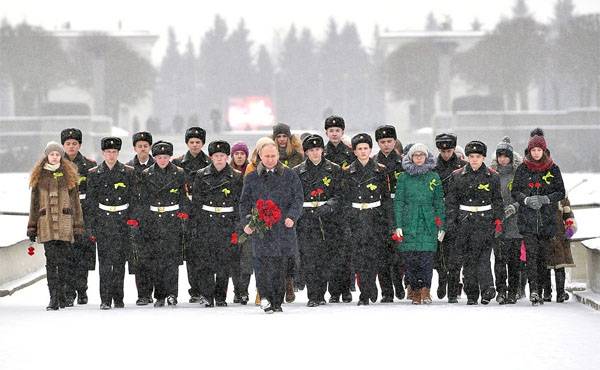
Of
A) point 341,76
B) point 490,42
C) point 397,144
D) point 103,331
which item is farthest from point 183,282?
point 341,76

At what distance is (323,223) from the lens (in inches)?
576

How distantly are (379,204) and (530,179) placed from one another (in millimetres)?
1463

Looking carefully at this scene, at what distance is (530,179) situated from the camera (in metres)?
14.3

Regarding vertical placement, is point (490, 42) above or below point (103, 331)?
above

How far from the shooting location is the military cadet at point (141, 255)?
14391 mm

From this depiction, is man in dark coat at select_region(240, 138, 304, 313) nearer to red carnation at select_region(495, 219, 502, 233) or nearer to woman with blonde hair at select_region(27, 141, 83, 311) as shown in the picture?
woman with blonde hair at select_region(27, 141, 83, 311)

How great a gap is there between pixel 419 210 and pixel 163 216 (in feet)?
8.00

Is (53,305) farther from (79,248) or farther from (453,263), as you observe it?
(453,263)

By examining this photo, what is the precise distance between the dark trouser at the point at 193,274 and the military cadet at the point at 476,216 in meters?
2.45

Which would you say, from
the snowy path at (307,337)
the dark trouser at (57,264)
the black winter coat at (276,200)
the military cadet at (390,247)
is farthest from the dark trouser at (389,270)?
the dark trouser at (57,264)

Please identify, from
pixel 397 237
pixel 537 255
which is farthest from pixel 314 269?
pixel 537 255

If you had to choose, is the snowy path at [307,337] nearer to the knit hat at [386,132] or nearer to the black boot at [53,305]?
→ the black boot at [53,305]

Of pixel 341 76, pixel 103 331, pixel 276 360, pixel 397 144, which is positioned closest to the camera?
pixel 276 360

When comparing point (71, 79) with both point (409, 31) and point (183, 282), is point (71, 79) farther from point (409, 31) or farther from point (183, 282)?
point (183, 282)
